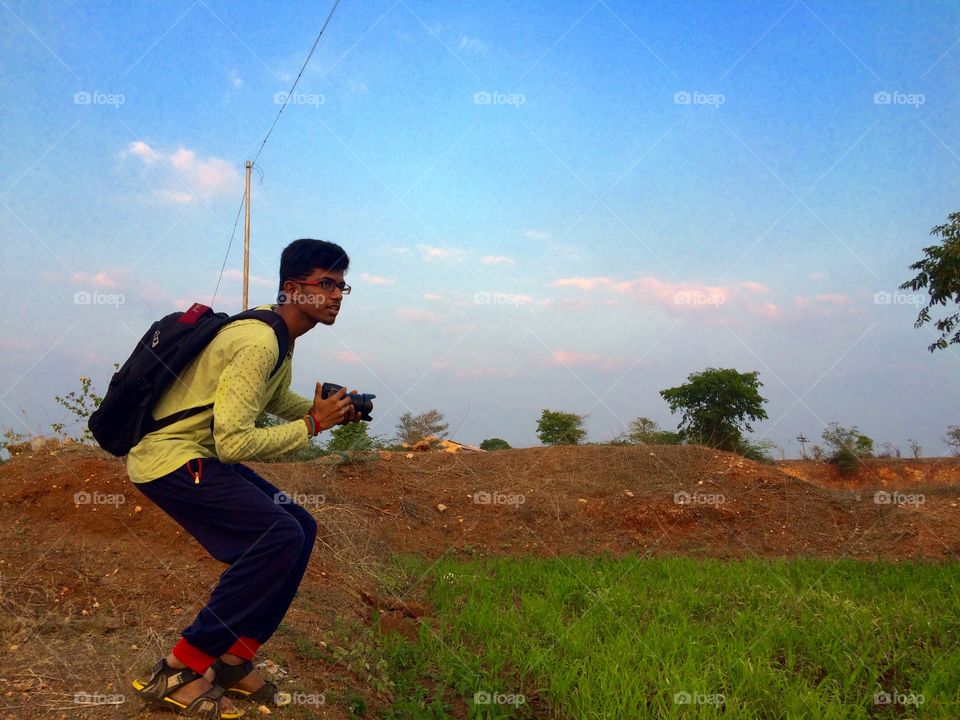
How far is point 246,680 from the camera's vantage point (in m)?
3.54

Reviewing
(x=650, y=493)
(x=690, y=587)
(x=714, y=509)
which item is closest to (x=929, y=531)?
(x=714, y=509)

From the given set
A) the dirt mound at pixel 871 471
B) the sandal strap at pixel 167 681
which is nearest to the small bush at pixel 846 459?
the dirt mound at pixel 871 471

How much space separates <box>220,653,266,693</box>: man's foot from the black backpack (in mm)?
1116

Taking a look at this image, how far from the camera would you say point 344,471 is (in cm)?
1170

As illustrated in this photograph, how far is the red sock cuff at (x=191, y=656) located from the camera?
3.27m

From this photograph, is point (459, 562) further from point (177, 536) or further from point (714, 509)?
point (714, 509)

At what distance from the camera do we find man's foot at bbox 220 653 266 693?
3.47 m

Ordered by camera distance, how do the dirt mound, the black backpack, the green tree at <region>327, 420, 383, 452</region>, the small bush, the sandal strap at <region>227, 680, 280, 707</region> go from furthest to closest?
the small bush
the dirt mound
the green tree at <region>327, 420, 383, 452</region>
the sandal strap at <region>227, 680, 280, 707</region>
the black backpack

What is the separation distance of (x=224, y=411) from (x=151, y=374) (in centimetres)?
44

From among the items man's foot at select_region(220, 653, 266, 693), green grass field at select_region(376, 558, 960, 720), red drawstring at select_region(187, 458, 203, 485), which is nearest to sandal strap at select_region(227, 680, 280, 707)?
man's foot at select_region(220, 653, 266, 693)

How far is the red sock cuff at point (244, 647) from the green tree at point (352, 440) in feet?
29.1

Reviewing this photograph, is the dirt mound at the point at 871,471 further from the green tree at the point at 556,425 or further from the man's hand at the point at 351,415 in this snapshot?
the man's hand at the point at 351,415

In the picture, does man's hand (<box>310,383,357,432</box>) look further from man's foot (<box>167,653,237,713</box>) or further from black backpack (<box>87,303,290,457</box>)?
man's foot (<box>167,653,237,713</box>)

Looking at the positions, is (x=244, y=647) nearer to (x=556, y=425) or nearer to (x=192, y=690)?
(x=192, y=690)
